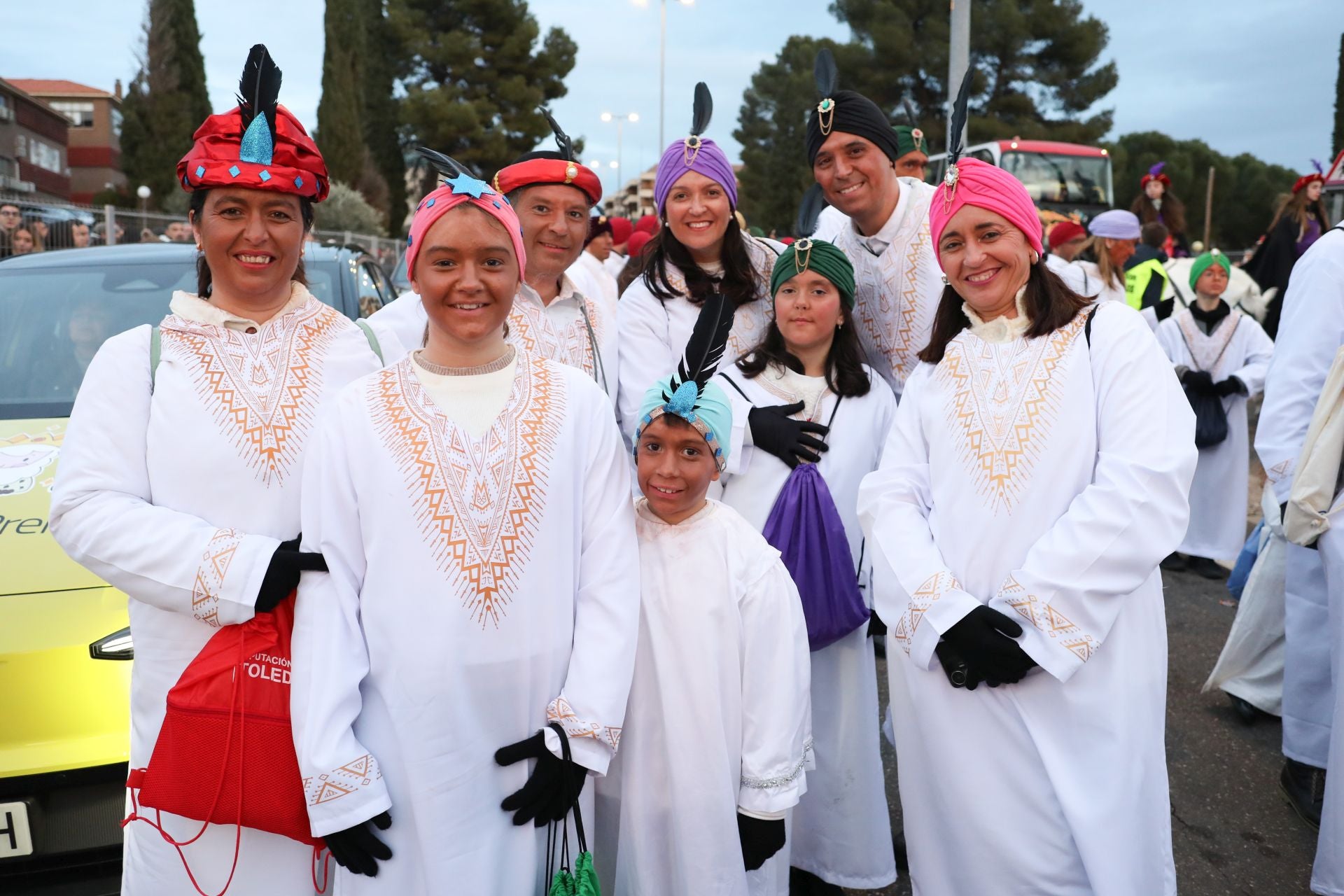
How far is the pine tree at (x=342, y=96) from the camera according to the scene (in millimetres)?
32281

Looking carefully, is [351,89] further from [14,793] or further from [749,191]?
[14,793]

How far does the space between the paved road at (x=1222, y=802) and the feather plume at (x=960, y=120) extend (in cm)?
234

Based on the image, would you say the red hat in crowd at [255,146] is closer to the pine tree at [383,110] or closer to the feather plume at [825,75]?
the feather plume at [825,75]

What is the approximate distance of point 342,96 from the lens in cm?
3247

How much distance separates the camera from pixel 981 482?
260cm

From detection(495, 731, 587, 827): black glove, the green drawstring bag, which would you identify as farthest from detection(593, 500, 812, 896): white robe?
detection(495, 731, 587, 827): black glove

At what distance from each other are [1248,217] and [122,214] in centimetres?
4605

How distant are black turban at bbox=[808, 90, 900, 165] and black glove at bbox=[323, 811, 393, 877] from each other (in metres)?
2.59

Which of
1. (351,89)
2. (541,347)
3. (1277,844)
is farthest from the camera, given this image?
(351,89)

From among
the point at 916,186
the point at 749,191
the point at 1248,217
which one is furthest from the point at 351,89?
the point at 1248,217

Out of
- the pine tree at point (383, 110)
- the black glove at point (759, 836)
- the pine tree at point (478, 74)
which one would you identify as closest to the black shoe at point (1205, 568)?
the black glove at point (759, 836)

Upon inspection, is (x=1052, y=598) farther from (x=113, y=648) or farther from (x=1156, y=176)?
(x=1156, y=176)

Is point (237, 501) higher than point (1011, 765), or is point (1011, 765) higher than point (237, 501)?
point (237, 501)

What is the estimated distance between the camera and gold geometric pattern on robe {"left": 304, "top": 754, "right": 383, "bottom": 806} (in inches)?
78.9
